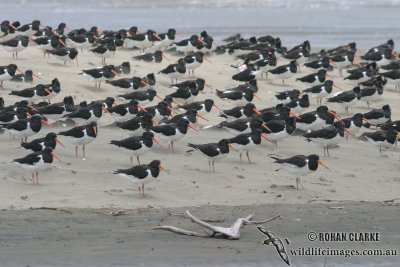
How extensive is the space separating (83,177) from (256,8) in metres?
31.6

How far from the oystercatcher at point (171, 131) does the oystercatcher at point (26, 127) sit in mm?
1695

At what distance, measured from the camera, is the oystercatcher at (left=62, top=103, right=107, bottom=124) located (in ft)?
47.9

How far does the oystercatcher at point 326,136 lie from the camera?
1412cm

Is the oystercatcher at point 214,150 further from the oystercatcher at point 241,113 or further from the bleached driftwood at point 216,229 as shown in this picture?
the bleached driftwood at point 216,229

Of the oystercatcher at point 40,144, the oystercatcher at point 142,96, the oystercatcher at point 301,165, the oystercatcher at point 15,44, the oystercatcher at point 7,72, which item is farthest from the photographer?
the oystercatcher at point 15,44

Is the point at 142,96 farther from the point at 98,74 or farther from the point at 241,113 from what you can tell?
the point at 241,113

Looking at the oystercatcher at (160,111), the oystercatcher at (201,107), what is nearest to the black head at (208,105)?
the oystercatcher at (201,107)

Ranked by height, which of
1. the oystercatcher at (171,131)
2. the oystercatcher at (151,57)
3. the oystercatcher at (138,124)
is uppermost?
the oystercatcher at (171,131)

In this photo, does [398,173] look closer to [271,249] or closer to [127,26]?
[271,249]

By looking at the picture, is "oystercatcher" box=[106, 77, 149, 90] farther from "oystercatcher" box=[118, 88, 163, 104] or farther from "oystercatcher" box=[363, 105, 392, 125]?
"oystercatcher" box=[363, 105, 392, 125]

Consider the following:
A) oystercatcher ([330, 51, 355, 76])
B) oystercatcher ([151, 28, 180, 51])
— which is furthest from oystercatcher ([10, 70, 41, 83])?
oystercatcher ([330, 51, 355, 76])

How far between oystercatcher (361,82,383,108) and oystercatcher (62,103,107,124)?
6.09 meters

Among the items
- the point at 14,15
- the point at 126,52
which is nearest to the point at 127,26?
the point at 14,15

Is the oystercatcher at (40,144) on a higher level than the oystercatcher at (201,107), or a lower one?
higher
